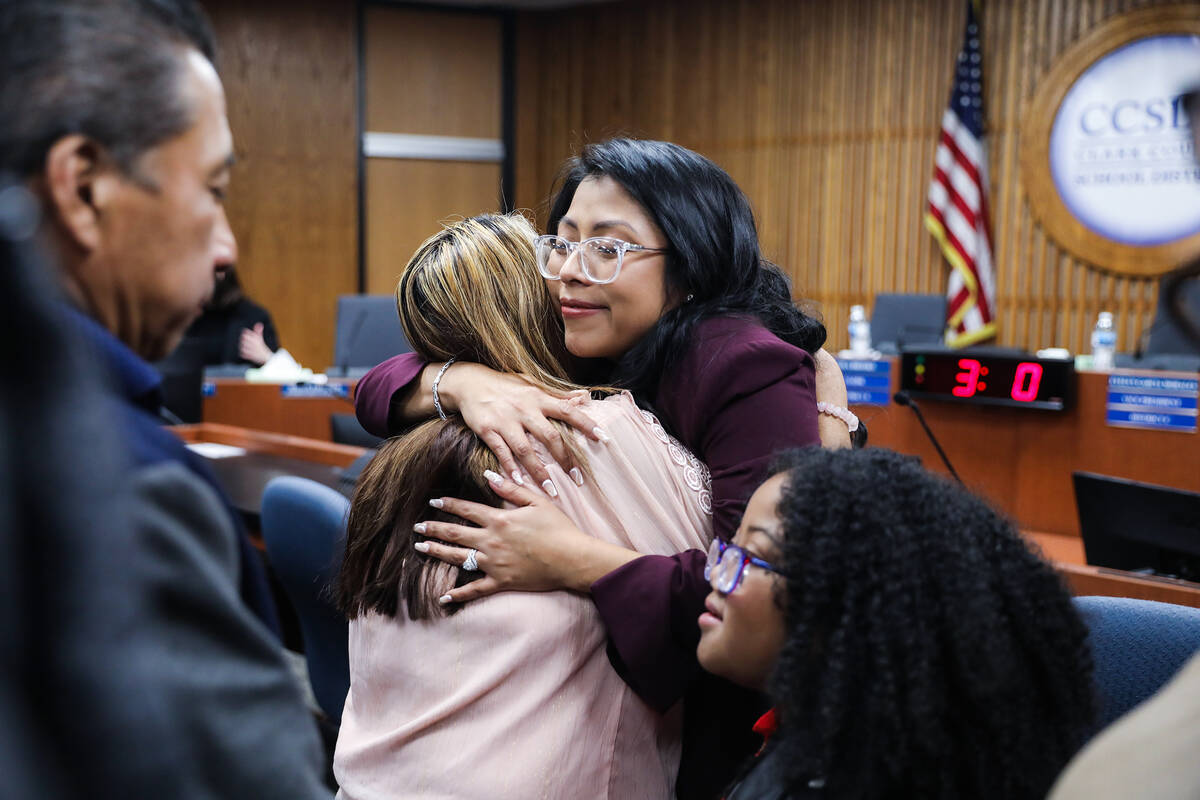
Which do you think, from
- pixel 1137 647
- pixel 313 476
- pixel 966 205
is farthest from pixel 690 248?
pixel 966 205

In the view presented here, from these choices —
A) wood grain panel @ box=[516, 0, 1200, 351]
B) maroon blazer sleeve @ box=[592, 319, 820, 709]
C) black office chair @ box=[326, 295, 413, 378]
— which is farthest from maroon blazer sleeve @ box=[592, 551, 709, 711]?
wood grain panel @ box=[516, 0, 1200, 351]

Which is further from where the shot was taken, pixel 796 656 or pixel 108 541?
pixel 796 656

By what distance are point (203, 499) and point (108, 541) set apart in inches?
6.8

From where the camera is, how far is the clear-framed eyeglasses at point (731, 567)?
1.08m

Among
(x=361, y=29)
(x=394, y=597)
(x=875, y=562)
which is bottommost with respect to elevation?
(x=394, y=597)

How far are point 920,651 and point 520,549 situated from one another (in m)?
0.47

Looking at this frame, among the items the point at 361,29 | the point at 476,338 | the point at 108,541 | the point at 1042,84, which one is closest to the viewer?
the point at 108,541

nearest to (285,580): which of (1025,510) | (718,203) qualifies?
(718,203)

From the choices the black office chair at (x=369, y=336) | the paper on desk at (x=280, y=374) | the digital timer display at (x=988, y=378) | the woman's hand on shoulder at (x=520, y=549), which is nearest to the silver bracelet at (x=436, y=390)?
the woman's hand on shoulder at (x=520, y=549)

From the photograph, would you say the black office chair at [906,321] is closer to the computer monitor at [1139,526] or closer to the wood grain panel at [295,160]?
the computer monitor at [1139,526]

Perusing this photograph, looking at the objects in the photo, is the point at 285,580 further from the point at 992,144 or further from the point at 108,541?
the point at 992,144

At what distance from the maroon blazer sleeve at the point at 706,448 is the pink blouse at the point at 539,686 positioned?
0.04m

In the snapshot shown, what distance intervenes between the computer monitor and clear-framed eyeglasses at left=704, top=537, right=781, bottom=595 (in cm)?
139

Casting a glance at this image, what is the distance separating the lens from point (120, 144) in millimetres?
642
